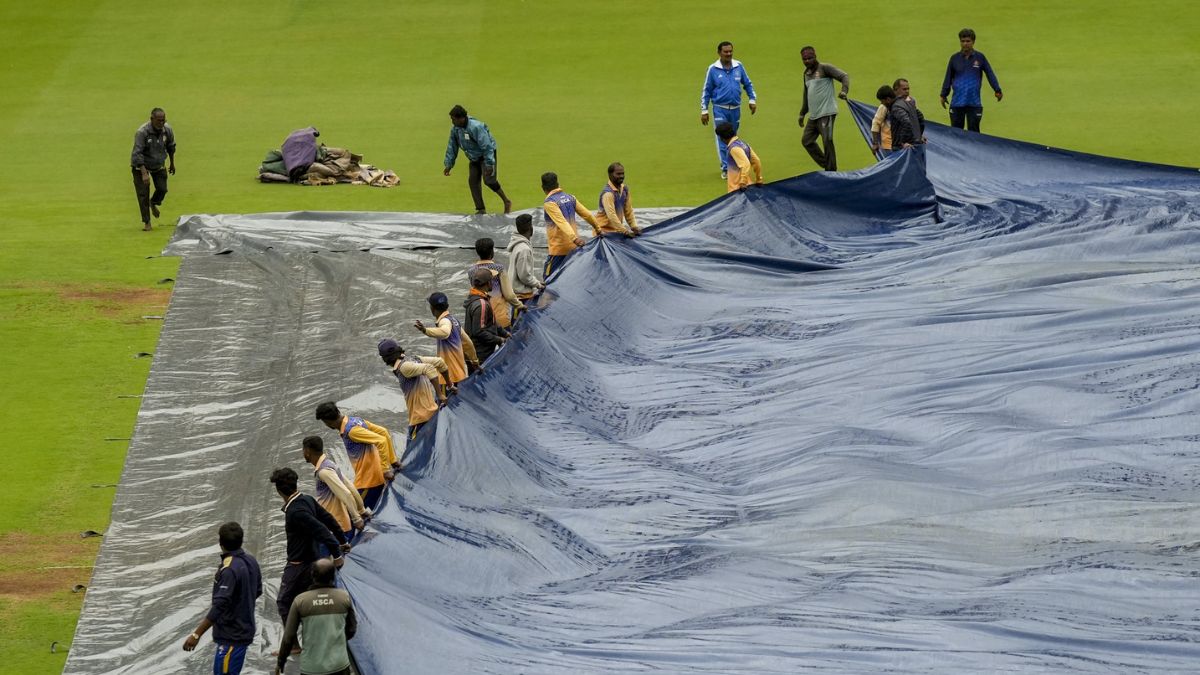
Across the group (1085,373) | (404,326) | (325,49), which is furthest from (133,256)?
(1085,373)

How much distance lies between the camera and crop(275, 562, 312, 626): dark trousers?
993 cm

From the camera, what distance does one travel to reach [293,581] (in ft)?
32.7

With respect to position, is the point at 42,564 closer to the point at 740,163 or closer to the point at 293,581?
the point at 293,581

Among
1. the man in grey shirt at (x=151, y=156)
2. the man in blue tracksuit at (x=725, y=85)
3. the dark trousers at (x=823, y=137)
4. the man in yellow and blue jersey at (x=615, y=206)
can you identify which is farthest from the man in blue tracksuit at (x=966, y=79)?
the man in grey shirt at (x=151, y=156)

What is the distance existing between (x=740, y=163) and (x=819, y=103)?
3153mm

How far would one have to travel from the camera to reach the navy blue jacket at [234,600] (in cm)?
931

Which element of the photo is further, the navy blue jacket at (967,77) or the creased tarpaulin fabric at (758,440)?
the navy blue jacket at (967,77)

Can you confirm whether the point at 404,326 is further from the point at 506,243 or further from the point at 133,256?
the point at 133,256

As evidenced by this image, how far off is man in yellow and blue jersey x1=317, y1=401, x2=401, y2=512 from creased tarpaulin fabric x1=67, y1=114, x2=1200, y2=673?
12.5 inches

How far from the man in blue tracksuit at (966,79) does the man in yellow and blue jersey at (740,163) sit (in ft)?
12.4

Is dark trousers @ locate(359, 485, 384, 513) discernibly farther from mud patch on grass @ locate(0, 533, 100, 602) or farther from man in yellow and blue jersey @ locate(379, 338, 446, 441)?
mud patch on grass @ locate(0, 533, 100, 602)

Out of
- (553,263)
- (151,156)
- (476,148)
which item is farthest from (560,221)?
(151,156)

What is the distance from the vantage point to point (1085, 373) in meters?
12.0

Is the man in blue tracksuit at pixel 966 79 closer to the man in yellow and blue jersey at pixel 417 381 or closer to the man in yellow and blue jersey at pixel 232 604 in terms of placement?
the man in yellow and blue jersey at pixel 417 381
